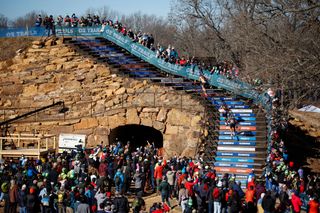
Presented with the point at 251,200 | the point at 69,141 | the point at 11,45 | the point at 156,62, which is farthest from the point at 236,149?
the point at 11,45

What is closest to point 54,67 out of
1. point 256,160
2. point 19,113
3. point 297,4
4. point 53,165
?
point 19,113

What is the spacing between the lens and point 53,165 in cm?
2042

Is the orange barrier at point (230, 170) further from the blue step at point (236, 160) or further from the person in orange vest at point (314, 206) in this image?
the person in orange vest at point (314, 206)

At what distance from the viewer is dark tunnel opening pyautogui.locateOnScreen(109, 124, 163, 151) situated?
102 feet

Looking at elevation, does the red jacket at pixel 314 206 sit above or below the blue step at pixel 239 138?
Result: below

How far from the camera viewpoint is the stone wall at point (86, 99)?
2769cm

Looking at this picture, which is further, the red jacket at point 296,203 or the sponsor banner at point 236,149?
the sponsor banner at point 236,149

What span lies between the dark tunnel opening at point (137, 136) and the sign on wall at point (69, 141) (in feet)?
9.52

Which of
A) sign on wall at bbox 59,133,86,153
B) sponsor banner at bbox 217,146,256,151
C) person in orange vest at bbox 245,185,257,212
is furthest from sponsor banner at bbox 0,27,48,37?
person in orange vest at bbox 245,185,257,212

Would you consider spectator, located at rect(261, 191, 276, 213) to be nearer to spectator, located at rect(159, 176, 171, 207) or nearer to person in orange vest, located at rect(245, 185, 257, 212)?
person in orange vest, located at rect(245, 185, 257, 212)

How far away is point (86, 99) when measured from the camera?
2992cm

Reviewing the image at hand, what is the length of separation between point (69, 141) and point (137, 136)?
6.29 m

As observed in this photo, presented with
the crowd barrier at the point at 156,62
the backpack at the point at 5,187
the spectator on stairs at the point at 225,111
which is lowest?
the backpack at the point at 5,187

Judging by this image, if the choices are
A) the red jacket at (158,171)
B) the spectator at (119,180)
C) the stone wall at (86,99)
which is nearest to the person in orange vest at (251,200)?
the red jacket at (158,171)
